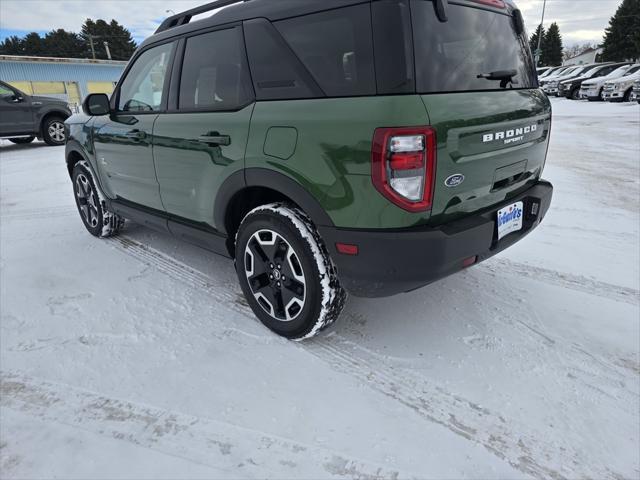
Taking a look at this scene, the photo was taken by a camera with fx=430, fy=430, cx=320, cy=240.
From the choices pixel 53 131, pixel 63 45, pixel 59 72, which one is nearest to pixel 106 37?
pixel 63 45

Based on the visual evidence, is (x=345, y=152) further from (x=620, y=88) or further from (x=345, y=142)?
(x=620, y=88)

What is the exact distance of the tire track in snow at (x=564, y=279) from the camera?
2943 millimetres

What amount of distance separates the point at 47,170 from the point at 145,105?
5798 mm

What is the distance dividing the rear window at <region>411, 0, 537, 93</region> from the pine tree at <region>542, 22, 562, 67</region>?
243ft

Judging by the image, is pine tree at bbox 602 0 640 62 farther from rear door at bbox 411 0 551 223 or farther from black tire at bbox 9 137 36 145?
rear door at bbox 411 0 551 223

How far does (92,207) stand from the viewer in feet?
14.0

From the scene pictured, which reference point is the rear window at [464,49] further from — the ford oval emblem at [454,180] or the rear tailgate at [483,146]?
the ford oval emblem at [454,180]

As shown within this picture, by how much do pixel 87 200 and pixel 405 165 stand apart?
3.67 meters

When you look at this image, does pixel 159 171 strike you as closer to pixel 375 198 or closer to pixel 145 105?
pixel 145 105

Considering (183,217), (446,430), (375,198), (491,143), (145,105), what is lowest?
(446,430)

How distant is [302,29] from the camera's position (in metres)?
2.14

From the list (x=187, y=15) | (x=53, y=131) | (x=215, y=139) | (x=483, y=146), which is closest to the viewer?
(x=483, y=146)

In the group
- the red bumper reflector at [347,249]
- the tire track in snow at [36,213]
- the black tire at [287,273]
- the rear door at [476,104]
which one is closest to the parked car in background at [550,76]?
the rear door at [476,104]

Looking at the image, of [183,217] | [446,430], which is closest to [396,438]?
[446,430]
